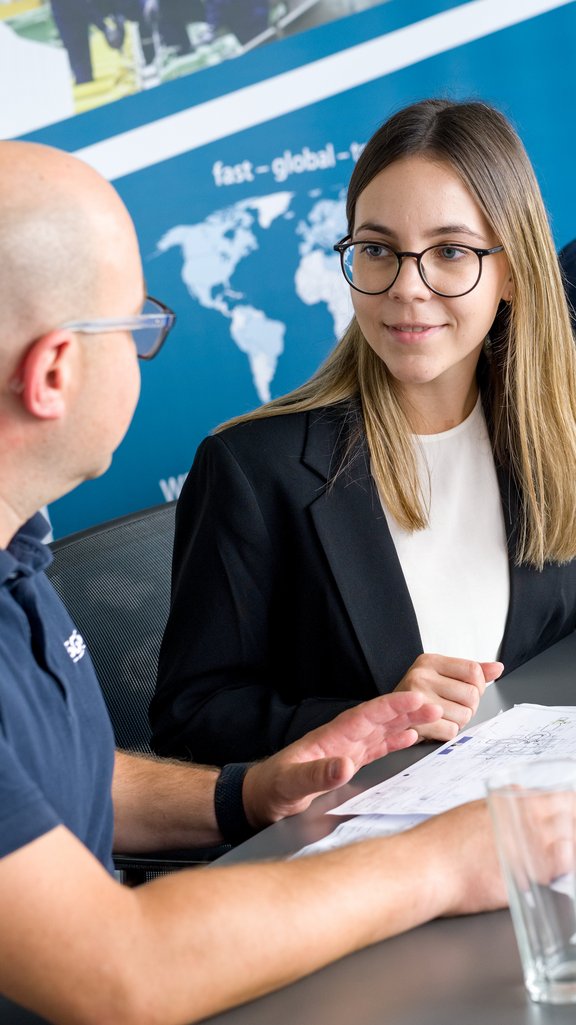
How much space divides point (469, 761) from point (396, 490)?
679mm

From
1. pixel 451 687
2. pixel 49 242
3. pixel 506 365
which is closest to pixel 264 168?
pixel 506 365

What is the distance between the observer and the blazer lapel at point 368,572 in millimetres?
1919

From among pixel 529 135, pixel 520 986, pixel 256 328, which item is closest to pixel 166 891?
pixel 520 986

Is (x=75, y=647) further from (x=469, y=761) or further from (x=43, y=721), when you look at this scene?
(x=469, y=761)

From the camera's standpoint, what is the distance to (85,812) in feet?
3.92

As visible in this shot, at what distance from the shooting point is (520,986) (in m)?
0.92

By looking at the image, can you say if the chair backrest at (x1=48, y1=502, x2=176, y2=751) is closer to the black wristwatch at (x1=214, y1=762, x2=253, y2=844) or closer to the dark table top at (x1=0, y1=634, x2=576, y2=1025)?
the black wristwatch at (x1=214, y1=762, x2=253, y2=844)

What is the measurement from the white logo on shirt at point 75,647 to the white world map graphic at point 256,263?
2270 mm

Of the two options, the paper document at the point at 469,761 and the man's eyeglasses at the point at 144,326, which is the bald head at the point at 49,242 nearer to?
the man's eyeglasses at the point at 144,326

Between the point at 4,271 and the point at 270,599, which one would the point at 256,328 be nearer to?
the point at 270,599

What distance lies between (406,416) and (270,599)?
404mm

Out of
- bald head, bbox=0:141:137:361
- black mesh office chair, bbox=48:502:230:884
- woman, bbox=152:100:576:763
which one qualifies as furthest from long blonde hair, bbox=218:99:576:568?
bald head, bbox=0:141:137:361

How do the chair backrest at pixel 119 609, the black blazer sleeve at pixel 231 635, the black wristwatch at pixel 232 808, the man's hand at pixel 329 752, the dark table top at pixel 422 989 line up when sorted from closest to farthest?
the dark table top at pixel 422 989 → the man's hand at pixel 329 752 → the black wristwatch at pixel 232 808 → the black blazer sleeve at pixel 231 635 → the chair backrest at pixel 119 609

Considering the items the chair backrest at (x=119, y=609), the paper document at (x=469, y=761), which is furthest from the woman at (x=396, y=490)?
the paper document at (x=469, y=761)
